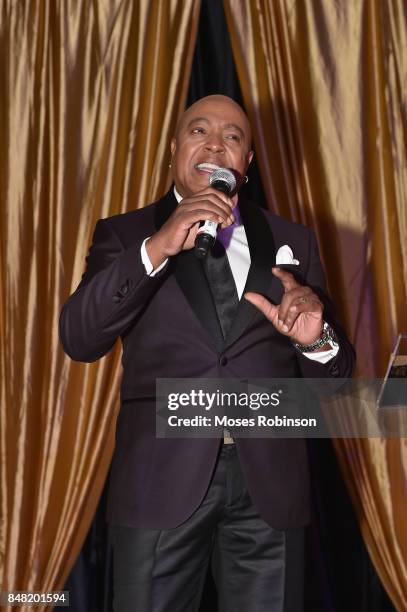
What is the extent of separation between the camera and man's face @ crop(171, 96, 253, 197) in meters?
2.06

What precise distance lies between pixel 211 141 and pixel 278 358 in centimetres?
60

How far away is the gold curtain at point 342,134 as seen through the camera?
3.12 metres

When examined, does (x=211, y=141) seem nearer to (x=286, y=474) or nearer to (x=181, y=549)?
(x=286, y=474)

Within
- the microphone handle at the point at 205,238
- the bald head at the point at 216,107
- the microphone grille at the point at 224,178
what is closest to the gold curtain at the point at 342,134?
the bald head at the point at 216,107

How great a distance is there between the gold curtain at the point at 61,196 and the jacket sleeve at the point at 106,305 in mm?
1157

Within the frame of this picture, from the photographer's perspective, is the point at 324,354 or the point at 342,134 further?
the point at 342,134

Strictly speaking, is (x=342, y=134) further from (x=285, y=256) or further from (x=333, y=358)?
(x=333, y=358)

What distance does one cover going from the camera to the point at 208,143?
2.09 metres

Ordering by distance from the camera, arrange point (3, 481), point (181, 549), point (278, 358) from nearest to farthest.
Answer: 1. point (181, 549)
2. point (278, 358)
3. point (3, 481)

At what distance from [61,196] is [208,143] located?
43.6 inches

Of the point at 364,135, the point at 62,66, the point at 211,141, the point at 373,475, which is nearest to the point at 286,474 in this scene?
the point at 211,141

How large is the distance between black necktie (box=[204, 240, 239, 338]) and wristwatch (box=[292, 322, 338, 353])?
0.52ft

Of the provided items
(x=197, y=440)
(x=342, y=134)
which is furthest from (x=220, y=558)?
(x=342, y=134)

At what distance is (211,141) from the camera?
6.89 ft
